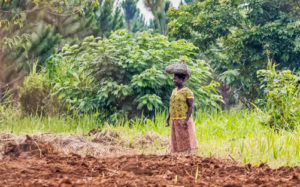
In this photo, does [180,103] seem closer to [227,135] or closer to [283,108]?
[227,135]

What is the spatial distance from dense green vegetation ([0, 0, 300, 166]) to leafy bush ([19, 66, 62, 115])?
0.03m

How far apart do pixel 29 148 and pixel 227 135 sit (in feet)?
11.7

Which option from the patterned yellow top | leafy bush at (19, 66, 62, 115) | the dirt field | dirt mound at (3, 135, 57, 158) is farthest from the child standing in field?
leafy bush at (19, 66, 62, 115)

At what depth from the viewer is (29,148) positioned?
563 centimetres

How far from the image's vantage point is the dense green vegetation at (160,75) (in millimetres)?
7746

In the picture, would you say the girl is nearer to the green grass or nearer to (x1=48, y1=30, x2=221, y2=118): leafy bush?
the green grass

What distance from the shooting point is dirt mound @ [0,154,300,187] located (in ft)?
10.9

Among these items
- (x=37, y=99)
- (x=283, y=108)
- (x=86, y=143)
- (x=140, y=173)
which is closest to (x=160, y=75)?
(x=283, y=108)

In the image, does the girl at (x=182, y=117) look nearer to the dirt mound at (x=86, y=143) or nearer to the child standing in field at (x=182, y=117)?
the child standing in field at (x=182, y=117)

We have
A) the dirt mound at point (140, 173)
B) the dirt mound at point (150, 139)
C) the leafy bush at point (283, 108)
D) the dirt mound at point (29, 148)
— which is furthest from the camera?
the leafy bush at point (283, 108)

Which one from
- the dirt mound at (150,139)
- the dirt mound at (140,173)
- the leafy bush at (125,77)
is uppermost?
the leafy bush at (125,77)

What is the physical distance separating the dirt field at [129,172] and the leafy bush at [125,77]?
4.45 meters

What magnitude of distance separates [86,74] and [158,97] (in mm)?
1983

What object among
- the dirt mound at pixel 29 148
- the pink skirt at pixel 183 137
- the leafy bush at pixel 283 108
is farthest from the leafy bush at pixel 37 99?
the pink skirt at pixel 183 137
